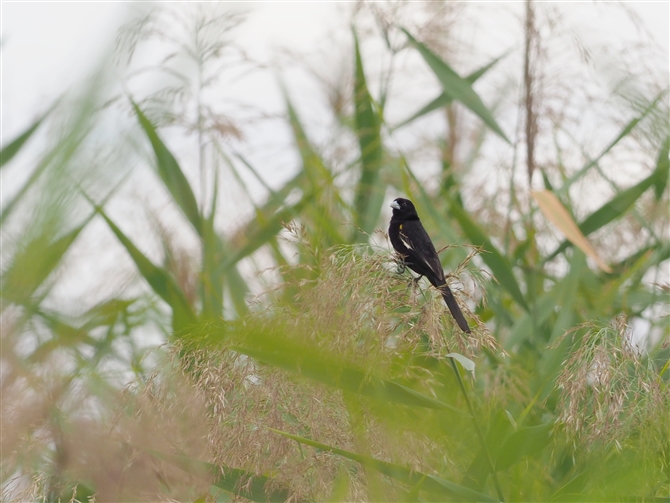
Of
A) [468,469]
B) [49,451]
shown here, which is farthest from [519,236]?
[49,451]

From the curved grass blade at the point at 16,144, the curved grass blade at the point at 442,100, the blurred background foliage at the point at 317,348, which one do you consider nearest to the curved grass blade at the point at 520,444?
the blurred background foliage at the point at 317,348

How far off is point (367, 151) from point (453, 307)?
879 millimetres

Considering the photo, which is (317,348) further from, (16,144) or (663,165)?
(663,165)

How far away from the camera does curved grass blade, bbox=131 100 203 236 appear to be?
1710 mm

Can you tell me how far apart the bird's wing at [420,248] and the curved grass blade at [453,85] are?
0.50m

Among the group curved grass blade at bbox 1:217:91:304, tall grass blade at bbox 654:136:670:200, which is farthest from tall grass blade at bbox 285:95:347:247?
curved grass blade at bbox 1:217:91:304

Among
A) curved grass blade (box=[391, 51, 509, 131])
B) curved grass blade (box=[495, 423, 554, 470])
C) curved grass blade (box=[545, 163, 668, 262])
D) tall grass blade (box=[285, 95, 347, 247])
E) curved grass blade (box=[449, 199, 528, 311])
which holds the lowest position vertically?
curved grass blade (box=[495, 423, 554, 470])

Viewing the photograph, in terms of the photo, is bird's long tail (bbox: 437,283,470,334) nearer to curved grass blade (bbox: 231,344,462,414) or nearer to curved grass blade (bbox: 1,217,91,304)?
curved grass blade (bbox: 231,344,462,414)

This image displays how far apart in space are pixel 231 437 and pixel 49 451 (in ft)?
1.05

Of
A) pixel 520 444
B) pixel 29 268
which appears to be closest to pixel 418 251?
pixel 520 444

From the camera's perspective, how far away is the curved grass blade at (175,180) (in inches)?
67.3

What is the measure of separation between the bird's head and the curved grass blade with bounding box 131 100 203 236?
502mm

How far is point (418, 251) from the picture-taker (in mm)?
1455

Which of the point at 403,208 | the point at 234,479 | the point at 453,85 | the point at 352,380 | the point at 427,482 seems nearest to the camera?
the point at 352,380
